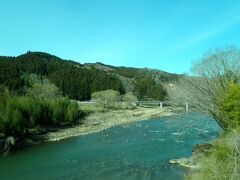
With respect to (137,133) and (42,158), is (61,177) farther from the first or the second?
(137,133)

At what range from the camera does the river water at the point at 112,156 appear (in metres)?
32.3

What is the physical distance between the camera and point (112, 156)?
131 ft

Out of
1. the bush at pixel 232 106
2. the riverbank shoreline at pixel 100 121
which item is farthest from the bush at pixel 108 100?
the bush at pixel 232 106

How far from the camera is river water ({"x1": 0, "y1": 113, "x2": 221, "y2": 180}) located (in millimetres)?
32312

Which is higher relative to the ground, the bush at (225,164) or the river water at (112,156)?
the bush at (225,164)

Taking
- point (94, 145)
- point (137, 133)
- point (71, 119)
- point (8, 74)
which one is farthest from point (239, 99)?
point (8, 74)

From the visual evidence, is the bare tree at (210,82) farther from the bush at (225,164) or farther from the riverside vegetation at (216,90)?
the bush at (225,164)

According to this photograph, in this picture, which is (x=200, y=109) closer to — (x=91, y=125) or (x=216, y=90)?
(x=216, y=90)

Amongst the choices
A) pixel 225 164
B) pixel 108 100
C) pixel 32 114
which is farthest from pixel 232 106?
pixel 108 100

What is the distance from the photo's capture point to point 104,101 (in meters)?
101

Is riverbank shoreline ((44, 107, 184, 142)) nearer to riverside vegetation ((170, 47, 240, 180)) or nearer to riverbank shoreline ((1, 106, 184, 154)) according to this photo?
riverbank shoreline ((1, 106, 184, 154))

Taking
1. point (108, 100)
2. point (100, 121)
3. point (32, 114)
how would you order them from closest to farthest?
point (32, 114) → point (100, 121) → point (108, 100)

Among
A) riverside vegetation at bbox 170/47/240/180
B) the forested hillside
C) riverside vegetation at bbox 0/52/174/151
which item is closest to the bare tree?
riverside vegetation at bbox 170/47/240/180

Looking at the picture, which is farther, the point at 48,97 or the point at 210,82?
the point at 48,97
